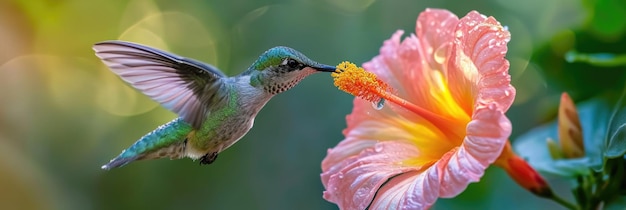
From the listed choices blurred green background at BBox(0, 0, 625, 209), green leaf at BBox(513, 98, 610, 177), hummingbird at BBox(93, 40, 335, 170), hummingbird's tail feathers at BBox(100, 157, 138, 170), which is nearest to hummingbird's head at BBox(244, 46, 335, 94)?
hummingbird at BBox(93, 40, 335, 170)

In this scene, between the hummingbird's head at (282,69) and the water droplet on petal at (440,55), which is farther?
the water droplet on petal at (440,55)

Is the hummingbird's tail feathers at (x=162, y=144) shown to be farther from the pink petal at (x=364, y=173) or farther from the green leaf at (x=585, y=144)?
the green leaf at (x=585, y=144)

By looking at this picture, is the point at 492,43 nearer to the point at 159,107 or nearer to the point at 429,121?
the point at 429,121

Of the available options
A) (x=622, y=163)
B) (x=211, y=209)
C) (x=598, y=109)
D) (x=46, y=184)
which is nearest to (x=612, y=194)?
(x=622, y=163)

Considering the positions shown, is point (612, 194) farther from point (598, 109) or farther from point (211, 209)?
point (211, 209)

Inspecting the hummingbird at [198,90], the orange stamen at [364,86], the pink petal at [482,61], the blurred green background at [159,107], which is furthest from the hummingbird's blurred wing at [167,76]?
the blurred green background at [159,107]

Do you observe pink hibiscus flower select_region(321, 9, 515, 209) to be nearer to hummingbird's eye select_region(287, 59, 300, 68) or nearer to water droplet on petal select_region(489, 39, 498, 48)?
water droplet on petal select_region(489, 39, 498, 48)
